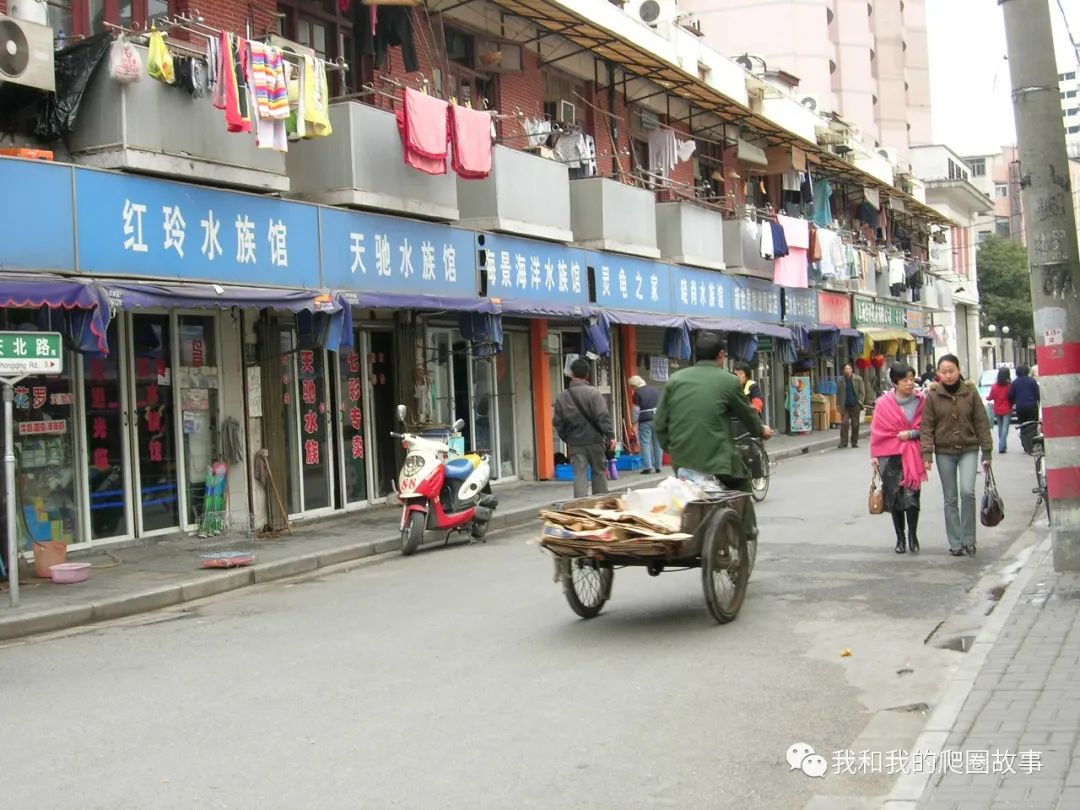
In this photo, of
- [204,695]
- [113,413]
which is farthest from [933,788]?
[113,413]

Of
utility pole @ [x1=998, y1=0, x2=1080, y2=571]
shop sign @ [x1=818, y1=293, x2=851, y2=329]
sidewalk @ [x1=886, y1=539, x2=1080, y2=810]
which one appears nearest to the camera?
sidewalk @ [x1=886, y1=539, x2=1080, y2=810]

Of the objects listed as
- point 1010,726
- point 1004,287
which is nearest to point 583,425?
point 1010,726

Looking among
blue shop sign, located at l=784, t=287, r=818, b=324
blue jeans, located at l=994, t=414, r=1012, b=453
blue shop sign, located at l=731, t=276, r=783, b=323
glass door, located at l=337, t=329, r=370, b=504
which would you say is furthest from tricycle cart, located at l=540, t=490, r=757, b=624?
blue shop sign, located at l=784, t=287, r=818, b=324

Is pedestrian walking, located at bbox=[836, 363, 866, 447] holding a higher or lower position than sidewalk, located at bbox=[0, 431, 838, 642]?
higher

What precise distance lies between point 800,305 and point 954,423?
22.9 metres

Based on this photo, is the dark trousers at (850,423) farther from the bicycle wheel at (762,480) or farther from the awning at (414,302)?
the awning at (414,302)

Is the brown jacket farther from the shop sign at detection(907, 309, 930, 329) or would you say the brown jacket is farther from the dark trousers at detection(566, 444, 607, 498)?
the shop sign at detection(907, 309, 930, 329)

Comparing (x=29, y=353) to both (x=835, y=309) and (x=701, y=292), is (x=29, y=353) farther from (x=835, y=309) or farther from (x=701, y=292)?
(x=835, y=309)

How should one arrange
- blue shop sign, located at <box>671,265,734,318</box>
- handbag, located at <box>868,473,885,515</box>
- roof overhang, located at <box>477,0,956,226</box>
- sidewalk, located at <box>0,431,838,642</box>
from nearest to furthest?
sidewalk, located at <box>0,431,838,642</box>, handbag, located at <box>868,473,885,515</box>, roof overhang, located at <box>477,0,956,226</box>, blue shop sign, located at <box>671,265,734,318</box>

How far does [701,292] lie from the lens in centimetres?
2603

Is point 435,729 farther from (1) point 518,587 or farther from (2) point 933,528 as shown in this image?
(2) point 933,528

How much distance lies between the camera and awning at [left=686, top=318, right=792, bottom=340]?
987 inches

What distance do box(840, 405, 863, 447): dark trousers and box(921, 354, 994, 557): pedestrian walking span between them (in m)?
16.4

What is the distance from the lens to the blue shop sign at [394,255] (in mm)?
14961
